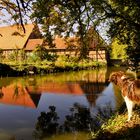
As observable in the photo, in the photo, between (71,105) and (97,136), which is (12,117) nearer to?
(71,105)

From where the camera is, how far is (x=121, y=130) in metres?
10.5

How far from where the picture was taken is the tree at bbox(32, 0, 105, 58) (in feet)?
39.2

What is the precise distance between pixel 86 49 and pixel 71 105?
502cm

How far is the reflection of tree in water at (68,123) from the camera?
1326cm

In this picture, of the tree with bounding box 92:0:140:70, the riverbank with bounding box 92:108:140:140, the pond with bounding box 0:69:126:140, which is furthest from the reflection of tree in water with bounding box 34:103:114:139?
the tree with bounding box 92:0:140:70

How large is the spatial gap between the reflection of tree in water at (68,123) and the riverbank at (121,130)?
1074 millimetres

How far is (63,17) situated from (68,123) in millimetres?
4342

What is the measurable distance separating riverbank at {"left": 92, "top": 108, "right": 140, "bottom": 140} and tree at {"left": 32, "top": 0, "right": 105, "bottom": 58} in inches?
140

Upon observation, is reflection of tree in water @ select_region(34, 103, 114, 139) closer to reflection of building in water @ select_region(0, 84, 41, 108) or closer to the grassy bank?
reflection of building in water @ select_region(0, 84, 41, 108)

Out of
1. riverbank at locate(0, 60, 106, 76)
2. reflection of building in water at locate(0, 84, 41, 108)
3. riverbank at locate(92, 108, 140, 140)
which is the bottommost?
reflection of building in water at locate(0, 84, 41, 108)

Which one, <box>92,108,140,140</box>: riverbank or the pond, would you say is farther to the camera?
the pond

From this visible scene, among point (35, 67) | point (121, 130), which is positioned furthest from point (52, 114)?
point (35, 67)

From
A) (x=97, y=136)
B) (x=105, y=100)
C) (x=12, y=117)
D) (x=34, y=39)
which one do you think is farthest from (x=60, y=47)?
(x=97, y=136)

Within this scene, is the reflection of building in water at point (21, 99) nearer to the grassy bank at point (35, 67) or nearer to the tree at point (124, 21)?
the tree at point (124, 21)
